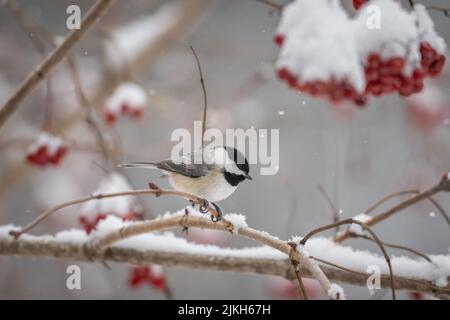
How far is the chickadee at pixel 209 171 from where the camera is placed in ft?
3.50

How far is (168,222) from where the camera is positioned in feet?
3.19

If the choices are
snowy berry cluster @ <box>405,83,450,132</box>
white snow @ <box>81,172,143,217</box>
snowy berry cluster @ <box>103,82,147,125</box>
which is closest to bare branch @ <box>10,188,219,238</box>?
white snow @ <box>81,172,143,217</box>

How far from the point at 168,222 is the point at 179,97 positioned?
1785 millimetres

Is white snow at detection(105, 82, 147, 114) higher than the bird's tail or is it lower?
higher

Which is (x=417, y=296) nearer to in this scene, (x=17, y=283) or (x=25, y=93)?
(x=25, y=93)

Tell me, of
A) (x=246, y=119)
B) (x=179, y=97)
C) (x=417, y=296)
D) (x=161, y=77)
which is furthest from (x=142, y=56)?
(x=417, y=296)

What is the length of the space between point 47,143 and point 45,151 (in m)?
0.02

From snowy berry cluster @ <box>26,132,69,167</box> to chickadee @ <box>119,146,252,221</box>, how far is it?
1.48 ft

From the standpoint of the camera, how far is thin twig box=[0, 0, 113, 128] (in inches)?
39.5

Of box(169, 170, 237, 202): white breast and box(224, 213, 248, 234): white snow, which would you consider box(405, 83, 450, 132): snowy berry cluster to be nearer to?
box(169, 170, 237, 202): white breast

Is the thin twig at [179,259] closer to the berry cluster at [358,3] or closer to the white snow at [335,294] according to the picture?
the white snow at [335,294]

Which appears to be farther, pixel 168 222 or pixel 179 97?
pixel 179 97

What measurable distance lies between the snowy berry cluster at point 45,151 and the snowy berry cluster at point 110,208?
0.67ft

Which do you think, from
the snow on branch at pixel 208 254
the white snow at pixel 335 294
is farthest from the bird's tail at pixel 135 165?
the white snow at pixel 335 294
